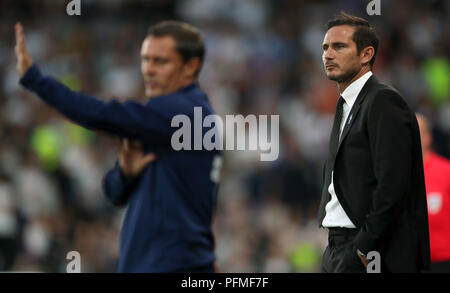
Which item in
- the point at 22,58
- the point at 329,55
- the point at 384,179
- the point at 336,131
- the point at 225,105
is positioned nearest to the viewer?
the point at 384,179

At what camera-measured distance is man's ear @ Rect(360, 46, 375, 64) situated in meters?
3.14

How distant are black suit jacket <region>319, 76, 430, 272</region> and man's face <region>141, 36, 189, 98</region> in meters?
0.99

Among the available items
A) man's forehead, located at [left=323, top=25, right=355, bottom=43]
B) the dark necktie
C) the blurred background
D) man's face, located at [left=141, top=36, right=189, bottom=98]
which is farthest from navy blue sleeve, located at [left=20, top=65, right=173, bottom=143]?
the blurred background

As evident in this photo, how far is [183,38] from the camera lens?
12.7ft

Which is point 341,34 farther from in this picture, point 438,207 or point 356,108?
point 438,207

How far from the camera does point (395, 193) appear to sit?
2984 millimetres

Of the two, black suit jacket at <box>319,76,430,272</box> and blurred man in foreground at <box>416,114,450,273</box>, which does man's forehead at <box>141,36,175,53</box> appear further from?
blurred man in foreground at <box>416,114,450,273</box>

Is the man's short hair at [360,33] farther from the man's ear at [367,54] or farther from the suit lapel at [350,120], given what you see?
the suit lapel at [350,120]

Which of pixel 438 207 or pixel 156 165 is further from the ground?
pixel 156 165

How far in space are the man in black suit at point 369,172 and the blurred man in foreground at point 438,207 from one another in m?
2.18

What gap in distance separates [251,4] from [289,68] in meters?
1.62

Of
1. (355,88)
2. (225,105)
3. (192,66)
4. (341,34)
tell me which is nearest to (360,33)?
(341,34)

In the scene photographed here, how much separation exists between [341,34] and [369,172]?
53 centimetres
